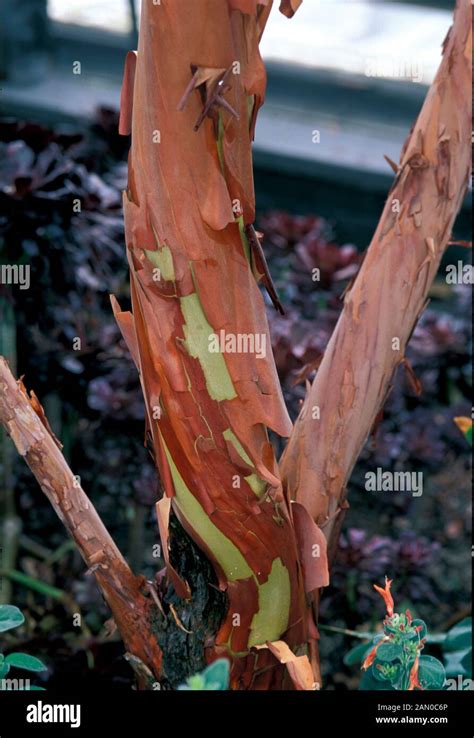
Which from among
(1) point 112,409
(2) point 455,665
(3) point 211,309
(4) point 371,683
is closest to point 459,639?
(2) point 455,665

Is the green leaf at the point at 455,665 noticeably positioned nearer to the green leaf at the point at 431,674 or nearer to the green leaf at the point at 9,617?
the green leaf at the point at 431,674

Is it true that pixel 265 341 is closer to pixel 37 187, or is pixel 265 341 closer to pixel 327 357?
pixel 327 357

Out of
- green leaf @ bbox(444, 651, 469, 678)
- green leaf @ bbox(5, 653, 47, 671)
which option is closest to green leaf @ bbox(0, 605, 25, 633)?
green leaf @ bbox(5, 653, 47, 671)

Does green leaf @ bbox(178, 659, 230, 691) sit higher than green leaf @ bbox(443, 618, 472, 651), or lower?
higher

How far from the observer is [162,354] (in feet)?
2.43

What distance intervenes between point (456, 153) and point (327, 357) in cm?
22

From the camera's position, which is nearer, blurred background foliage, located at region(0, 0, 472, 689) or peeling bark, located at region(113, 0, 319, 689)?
peeling bark, located at region(113, 0, 319, 689)

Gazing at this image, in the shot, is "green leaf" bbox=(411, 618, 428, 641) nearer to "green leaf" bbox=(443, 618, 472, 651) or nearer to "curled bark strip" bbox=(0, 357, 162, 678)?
"curled bark strip" bbox=(0, 357, 162, 678)

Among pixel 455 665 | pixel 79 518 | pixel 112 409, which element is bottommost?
pixel 455 665

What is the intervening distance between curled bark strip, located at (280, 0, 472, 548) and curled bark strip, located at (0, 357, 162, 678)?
175mm

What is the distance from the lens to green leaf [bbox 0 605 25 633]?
831 mm

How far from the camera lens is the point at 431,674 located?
816mm

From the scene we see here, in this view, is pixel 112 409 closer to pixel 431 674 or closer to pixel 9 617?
pixel 9 617

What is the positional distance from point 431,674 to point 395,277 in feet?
1.14
